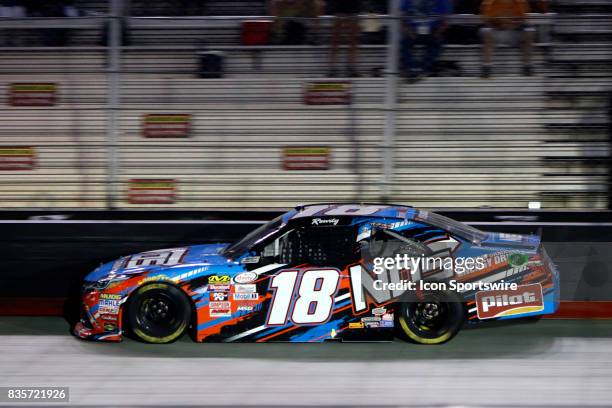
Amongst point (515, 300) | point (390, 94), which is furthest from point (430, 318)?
point (390, 94)

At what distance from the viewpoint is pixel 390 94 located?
953 cm

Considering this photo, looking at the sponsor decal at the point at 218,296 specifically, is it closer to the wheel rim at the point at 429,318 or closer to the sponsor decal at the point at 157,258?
the sponsor decal at the point at 157,258

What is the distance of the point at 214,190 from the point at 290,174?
907mm

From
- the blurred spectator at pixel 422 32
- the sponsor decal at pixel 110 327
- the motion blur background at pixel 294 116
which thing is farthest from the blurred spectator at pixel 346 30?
the sponsor decal at pixel 110 327

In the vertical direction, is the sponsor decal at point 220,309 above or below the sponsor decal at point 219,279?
below

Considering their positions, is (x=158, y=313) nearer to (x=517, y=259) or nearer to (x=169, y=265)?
(x=169, y=265)

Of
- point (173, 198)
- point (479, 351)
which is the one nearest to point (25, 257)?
point (173, 198)

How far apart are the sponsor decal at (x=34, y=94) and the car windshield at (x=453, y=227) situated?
472cm

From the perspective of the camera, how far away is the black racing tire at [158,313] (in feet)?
24.3

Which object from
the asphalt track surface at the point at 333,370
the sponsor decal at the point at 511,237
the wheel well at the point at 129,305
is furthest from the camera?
the sponsor decal at the point at 511,237

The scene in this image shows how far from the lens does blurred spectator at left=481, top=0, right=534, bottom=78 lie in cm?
994

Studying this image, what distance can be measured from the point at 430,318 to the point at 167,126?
4.08 metres

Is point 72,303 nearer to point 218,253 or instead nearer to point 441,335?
point 218,253

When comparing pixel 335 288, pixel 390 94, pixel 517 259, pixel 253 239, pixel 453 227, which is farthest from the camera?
pixel 390 94
